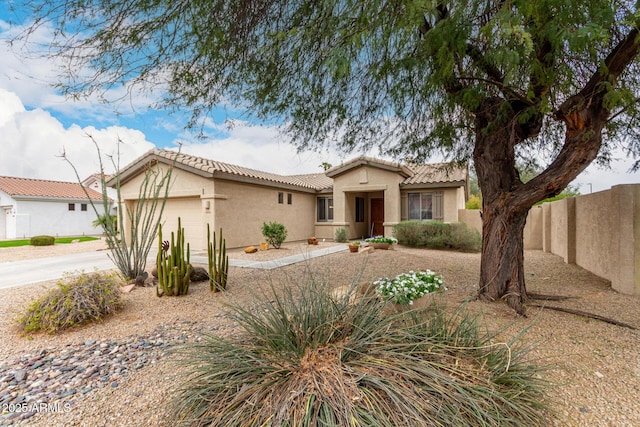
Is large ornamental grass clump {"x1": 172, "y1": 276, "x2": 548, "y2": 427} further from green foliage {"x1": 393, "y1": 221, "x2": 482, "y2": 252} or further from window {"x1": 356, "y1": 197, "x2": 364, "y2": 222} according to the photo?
window {"x1": 356, "y1": 197, "x2": 364, "y2": 222}

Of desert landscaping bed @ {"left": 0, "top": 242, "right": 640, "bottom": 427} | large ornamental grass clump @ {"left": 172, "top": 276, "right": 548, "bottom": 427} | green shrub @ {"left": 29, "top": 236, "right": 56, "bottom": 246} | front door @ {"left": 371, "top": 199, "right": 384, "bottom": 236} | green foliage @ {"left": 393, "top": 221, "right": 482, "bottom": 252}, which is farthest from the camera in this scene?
front door @ {"left": 371, "top": 199, "right": 384, "bottom": 236}

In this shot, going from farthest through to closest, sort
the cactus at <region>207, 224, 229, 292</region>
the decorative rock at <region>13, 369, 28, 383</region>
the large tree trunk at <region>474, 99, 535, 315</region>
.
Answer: the cactus at <region>207, 224, 229, 292</region> < the large tree trunk at <region>474, 99, 535, 315</region> < the decorative rock at <region>13, 369, 28, 383</region>

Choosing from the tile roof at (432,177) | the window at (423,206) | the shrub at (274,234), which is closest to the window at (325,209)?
the window at (423,206)

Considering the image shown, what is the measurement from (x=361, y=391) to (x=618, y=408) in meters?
2.47

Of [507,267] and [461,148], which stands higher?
[461,148]

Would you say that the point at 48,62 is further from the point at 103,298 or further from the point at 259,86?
the point at 103,298

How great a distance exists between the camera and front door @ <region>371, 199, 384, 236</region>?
2064 cm

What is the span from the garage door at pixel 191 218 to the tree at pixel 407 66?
910 centimetres

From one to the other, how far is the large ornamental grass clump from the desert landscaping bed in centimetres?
35

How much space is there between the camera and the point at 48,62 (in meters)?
4.35

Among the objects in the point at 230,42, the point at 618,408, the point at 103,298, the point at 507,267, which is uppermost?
the point at 230,42

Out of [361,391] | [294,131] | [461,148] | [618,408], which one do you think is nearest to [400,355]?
[361,391]

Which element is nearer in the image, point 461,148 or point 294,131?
point 294,131

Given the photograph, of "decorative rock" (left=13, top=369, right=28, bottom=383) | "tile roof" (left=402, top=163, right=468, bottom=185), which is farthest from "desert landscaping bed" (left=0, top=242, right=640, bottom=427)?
"tile roof" (left=402, top=163, right=468, bottom=185)
